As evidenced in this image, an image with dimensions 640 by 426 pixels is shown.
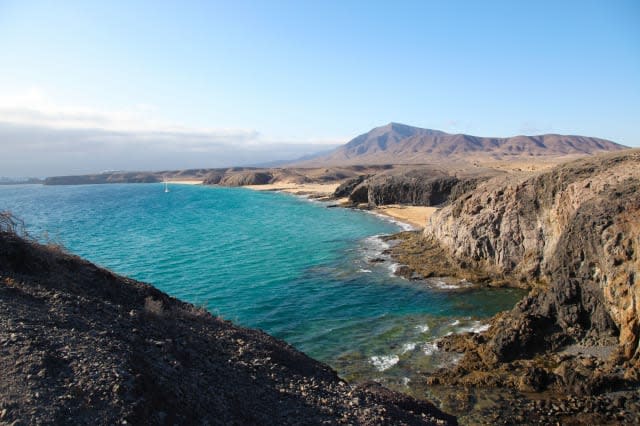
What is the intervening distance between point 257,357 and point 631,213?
18.1m

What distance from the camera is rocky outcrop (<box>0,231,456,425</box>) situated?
26.0 feet

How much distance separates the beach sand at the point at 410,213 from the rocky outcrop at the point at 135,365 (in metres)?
43.9

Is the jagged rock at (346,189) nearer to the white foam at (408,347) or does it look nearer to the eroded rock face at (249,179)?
the eroded rock face at (249,179)

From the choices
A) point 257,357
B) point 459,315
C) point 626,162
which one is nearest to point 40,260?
point 257,357

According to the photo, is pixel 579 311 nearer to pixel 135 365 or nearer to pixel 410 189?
pixel 135 365

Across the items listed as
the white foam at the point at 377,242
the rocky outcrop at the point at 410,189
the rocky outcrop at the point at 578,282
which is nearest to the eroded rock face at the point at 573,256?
the rocky outcrop at the point at 578,282

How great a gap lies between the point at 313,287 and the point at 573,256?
17010mm

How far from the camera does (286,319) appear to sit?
2528 centimetres

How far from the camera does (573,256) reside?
2159 cm

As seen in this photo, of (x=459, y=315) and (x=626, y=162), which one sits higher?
(x=626, y=162)

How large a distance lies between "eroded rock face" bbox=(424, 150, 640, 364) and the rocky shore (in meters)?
0.05

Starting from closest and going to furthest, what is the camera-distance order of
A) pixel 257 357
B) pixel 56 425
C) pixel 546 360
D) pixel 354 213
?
pixel 56 425 < pixel 257 357 < pixel 546 360 < pixel 354 213

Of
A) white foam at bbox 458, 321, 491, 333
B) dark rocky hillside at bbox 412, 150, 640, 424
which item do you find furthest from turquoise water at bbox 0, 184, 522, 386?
dark rocky hillside at bbox 412, 150, 640, 424

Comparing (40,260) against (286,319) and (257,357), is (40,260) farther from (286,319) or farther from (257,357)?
Result: (286,319)
